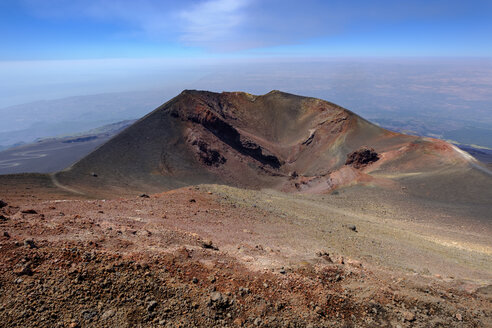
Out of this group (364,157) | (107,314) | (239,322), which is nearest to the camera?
(107,314)

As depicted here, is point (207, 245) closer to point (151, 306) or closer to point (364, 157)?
point (151, 306)

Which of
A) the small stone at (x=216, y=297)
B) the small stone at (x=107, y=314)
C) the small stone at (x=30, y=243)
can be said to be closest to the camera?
the small stone at (x=107, y=314)

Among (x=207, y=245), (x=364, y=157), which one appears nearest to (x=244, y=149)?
(x=364, y=157)

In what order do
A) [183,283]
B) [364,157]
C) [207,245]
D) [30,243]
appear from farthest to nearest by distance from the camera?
1. [364,157]
2. [207,245]
3. [30,243]
4. [183,283]

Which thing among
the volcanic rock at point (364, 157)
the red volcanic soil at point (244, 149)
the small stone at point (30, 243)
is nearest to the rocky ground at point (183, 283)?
the small stone at point (30, 243)

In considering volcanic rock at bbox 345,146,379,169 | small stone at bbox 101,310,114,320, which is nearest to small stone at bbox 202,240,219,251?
small stone at bbox 101,310,114,320

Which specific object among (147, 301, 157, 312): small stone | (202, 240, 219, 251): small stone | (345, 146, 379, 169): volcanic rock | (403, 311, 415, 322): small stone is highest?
(147, 301, 157, 312): small stone

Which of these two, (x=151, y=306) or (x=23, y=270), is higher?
(x=23, y=270)

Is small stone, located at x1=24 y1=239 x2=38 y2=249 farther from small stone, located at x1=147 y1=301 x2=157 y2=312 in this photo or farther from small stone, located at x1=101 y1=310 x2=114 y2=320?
small stone, located at x1=147 y1=301 x2=157 y2=312

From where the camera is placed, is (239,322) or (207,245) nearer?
(239,322)

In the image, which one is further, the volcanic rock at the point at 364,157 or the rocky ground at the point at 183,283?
the volcanic rock at the point at 364,157

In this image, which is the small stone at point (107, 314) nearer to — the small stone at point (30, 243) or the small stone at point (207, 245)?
the small stone at point (30, 243)

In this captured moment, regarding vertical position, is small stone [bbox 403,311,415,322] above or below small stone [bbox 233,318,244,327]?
below
